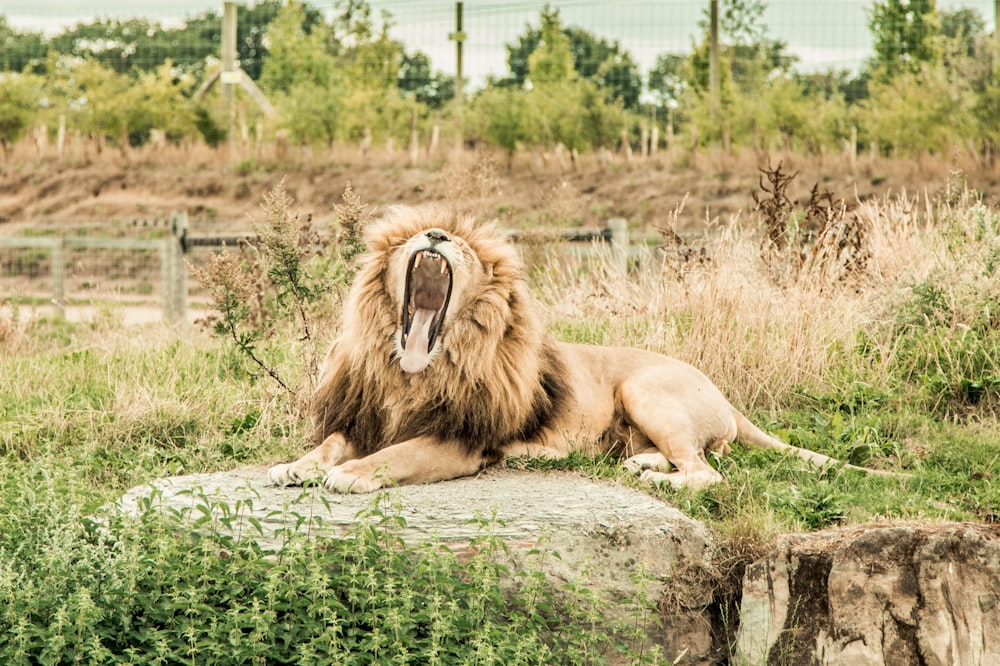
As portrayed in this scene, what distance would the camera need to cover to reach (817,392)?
8.02m

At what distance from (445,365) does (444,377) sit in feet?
0.20

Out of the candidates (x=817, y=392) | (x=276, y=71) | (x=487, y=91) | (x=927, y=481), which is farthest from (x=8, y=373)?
(x=276, y=71)

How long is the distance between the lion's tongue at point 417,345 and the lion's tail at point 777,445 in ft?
6.99

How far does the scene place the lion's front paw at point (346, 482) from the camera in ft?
17.1

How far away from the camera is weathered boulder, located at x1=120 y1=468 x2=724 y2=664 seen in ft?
15.8

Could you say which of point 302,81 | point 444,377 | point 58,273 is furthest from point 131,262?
point 444,377

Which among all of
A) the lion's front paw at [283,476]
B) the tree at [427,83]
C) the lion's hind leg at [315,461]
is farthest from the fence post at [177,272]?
the tree at [427,83]

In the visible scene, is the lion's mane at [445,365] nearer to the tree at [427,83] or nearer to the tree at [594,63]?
the tree at [594,63]

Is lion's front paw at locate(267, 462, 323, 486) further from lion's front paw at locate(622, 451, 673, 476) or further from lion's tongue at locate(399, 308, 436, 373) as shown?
lion's front paw at locate(622, 451, 673, 476)

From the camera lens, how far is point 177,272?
14.2 m

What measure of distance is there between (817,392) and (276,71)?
27559 mm

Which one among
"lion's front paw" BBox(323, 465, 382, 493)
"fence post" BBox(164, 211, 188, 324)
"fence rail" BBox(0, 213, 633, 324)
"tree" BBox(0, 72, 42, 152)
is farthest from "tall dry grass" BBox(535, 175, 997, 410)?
"tree" BBox(0, 72, 42, 152)

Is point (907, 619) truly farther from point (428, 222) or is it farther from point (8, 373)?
point (8, 373)

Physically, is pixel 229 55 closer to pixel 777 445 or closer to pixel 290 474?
pixel 777 445
